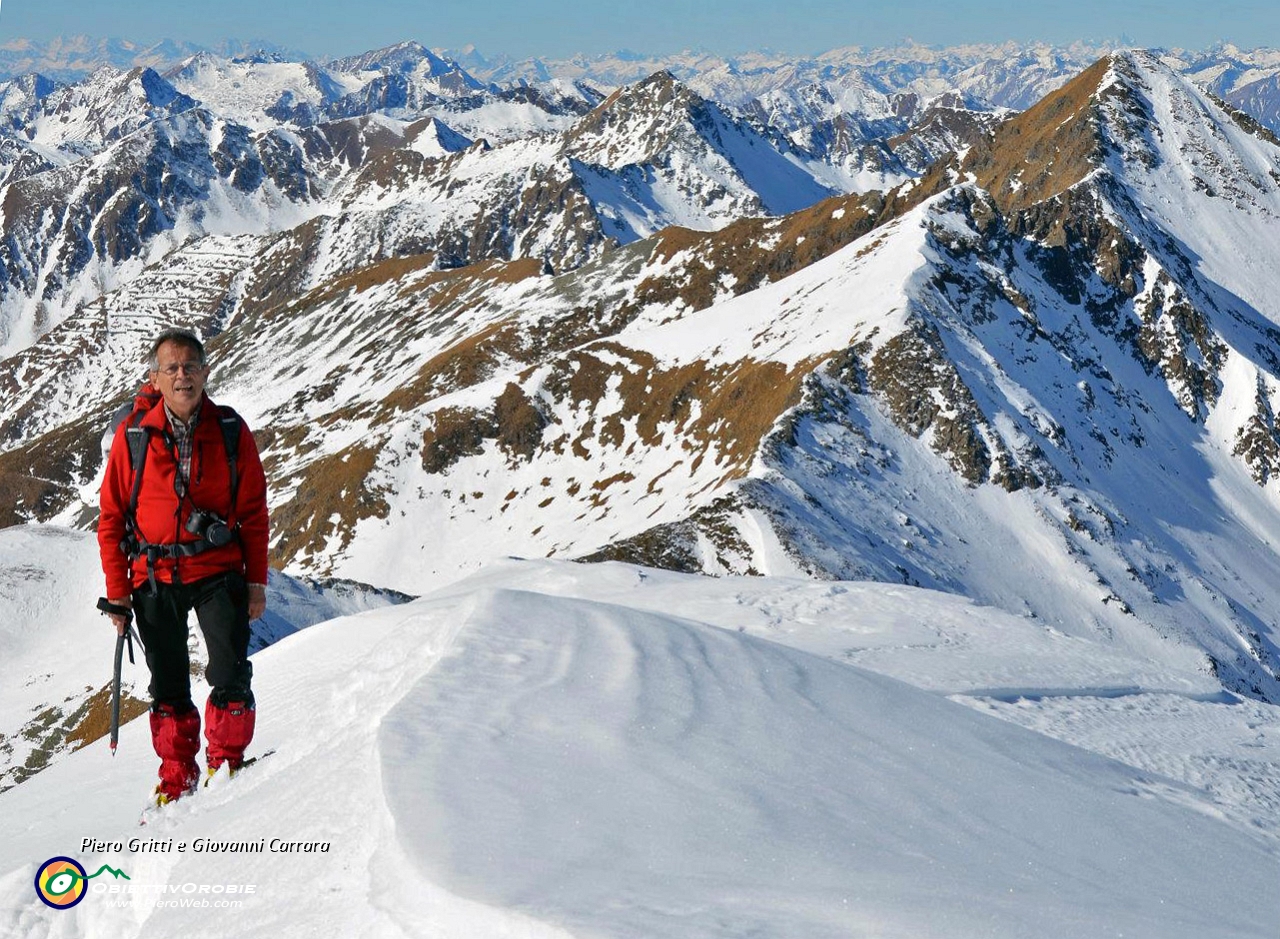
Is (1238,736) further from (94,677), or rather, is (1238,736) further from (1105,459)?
(1105,459)

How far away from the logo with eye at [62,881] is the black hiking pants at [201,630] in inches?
78.8

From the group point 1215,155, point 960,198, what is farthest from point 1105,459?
point 1215,155

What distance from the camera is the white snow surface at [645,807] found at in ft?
18.5

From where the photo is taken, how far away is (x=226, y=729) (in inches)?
356

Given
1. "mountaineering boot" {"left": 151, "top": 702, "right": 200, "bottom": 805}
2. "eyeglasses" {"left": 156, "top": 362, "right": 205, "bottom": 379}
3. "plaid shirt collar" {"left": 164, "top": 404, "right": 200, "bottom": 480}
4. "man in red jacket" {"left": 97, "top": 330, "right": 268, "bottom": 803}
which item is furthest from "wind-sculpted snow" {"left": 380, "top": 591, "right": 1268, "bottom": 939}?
"eyeglasses" {"left": 156, "top": 362, "right": 205, "bottom": 379}

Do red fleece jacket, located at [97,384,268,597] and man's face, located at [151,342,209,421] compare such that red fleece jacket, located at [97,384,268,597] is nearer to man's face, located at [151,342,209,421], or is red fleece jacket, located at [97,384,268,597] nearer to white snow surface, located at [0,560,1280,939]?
man's face, located at [151,342,209,421]

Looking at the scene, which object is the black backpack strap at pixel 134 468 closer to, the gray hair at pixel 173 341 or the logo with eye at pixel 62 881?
the gray hair at pixel 173 341

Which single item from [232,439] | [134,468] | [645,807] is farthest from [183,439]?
[645,807]

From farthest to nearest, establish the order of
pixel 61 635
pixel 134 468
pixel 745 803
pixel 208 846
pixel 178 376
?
1. pixel 61 635
2. pixel 134 468
3. pixel 178 376
4. pixel 745 803
5. pixel 208 846

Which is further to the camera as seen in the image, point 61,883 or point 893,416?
point 893,416

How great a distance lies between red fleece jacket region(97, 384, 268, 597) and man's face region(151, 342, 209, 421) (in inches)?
7.8

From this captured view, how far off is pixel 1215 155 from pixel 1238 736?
596ft

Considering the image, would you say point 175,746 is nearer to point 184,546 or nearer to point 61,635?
point 184,546

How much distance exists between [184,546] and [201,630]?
86 centimetres
